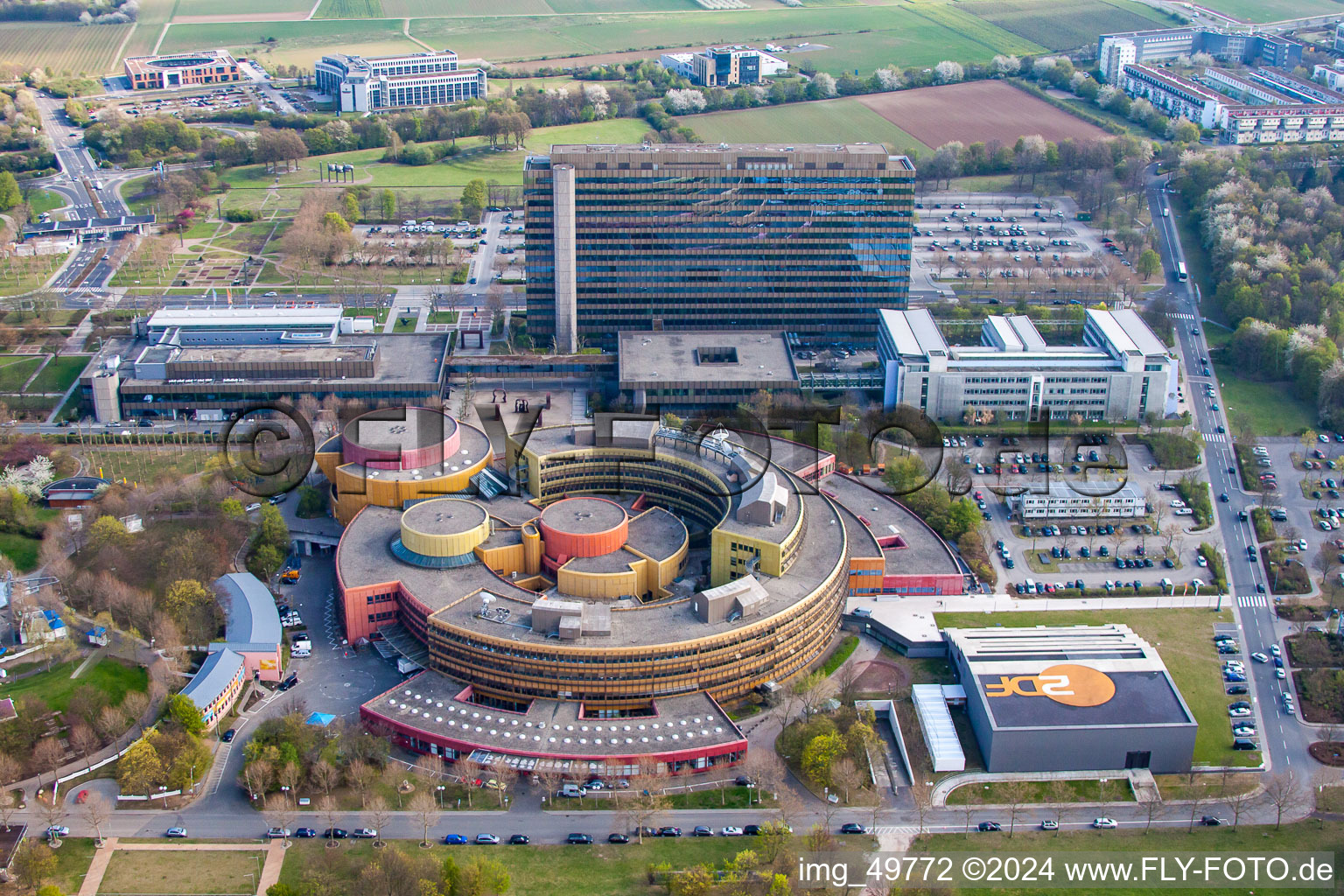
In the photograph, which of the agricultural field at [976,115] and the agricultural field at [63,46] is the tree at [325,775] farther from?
the agricultural field at [63,46]

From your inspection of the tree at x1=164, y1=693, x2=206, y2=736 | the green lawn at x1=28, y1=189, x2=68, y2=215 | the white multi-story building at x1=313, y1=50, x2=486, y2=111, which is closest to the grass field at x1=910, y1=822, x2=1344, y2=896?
the tree at x1=164, y1=693, x2=206, y2=736

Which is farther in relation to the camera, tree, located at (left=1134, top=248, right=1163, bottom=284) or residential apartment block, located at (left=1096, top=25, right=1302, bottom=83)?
residential apartment block, located at (left=1096, top=25, right=1302, bottom=83)

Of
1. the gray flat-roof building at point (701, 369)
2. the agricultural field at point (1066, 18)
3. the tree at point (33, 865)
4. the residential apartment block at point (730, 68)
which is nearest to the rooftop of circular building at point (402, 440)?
the gray flat-roof building at point (701, 369)

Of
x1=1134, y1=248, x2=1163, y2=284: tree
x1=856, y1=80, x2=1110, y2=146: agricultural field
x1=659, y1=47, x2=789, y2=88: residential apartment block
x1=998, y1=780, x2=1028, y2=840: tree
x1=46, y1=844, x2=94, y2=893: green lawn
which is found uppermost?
x1=659, y1=47, x2=789, y2=88: residential apartment block

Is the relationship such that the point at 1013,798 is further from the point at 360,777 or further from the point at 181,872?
the point at 181,872

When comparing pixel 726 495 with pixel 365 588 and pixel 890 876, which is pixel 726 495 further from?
pixel 890 876

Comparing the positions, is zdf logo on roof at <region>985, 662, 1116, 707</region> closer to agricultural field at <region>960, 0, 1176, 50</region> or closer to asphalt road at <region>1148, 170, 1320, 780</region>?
asphalt road at <region>1148, 170, 1320, 780</region>
